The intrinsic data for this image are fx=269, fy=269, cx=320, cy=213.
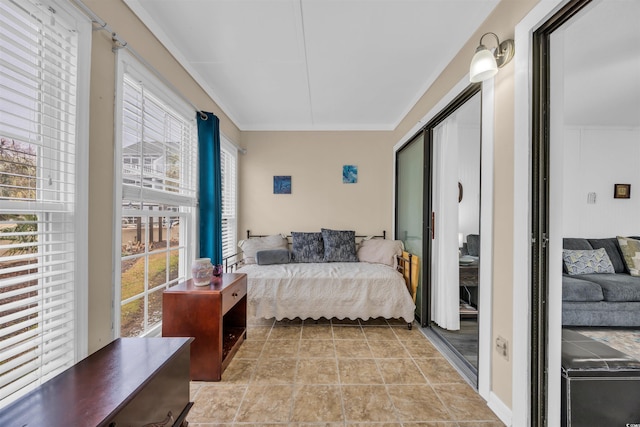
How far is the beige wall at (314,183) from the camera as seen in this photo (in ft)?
13.1

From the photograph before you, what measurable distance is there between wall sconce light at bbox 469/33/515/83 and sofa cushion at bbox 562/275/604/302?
1.96 metres

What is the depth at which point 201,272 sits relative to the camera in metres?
2.00

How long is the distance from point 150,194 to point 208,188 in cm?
66

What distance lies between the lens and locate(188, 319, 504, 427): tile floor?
1576 millimetres

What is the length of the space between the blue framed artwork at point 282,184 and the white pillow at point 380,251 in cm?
136

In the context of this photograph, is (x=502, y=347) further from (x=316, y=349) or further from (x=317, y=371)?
(x=316, y=349)

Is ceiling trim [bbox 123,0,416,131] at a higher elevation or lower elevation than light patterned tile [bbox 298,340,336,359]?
higher

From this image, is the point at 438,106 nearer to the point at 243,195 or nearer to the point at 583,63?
the point at 583,63

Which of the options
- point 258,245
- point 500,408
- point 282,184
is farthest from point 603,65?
point 258,245

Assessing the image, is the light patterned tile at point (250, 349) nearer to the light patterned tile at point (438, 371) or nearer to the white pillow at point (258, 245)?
the white pillow at point (258, 245)

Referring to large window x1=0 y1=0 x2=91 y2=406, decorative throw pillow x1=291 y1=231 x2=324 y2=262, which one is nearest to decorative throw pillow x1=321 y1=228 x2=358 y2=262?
decorative throw pillow x1=291 y1=231 x2=324 y2=262

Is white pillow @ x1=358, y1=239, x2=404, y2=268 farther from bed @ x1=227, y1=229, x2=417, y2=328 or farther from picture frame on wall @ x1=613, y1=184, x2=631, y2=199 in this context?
picture frame on wall @ x1=613, y1=184, x2=631, y2=199

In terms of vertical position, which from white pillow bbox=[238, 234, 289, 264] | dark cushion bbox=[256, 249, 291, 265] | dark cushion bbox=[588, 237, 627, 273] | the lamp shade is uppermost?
the lamp shade

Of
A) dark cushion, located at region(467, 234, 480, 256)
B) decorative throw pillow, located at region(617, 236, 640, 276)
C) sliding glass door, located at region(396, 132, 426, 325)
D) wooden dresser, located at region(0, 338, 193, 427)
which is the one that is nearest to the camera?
wooden dresser, located at region(0, 338, 193, 427)
